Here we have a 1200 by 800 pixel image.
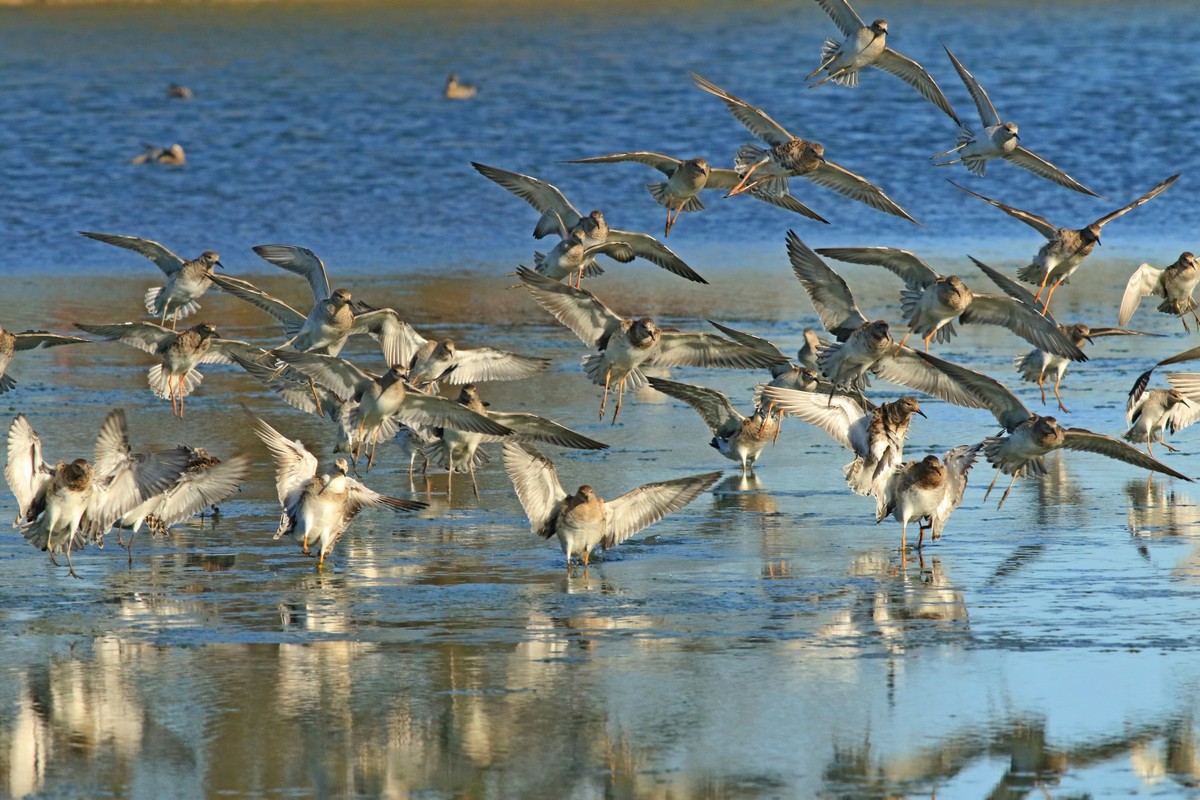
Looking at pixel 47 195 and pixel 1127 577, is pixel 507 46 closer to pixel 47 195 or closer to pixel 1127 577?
pixel 47 195

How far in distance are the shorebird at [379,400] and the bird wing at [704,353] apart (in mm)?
1328

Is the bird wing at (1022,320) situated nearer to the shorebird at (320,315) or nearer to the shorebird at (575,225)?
the shorebird at (575,225)

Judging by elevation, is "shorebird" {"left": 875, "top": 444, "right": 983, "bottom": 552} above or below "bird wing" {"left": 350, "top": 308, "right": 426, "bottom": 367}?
below

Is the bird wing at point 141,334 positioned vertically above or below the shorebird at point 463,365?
Answer: above

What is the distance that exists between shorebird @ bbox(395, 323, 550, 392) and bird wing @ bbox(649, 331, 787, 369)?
859 millimetres

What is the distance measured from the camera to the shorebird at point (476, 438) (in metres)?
10.6

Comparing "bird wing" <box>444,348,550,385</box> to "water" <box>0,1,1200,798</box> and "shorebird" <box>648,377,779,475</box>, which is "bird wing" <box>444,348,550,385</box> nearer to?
"water" <box>0,1,1200,798</box>

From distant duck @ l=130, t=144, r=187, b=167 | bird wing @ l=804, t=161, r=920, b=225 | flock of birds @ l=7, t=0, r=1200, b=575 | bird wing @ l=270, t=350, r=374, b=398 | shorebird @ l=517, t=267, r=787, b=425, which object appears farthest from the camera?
distant duck @ l=130, t=144, r=187, b=167

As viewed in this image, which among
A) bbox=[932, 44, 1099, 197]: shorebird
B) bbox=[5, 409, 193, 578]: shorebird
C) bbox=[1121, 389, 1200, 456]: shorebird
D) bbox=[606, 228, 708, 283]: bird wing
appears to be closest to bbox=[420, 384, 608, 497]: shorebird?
bbox=[606, 228, 708, 283]: bird wing

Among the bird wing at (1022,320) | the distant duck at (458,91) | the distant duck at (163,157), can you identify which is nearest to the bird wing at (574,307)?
the bird wing at (1022,320)

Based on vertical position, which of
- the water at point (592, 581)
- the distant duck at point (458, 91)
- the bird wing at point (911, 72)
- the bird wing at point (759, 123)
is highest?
the distant duck at point (458, 91)

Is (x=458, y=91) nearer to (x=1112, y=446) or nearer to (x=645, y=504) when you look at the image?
(x=645, y=504)

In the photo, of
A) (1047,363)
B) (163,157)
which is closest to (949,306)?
(1047,363)

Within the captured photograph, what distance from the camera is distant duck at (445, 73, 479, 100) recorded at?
104 feet
